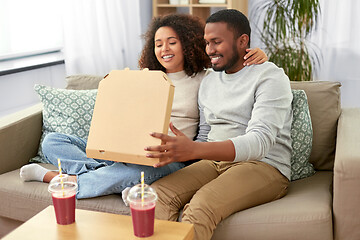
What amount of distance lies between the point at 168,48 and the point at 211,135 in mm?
428

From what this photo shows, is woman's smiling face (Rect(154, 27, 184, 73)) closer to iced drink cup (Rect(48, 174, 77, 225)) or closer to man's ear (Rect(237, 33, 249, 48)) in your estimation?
man's ear (Rect(237, 33, 249, 48))

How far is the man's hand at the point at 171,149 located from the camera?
1.58 m

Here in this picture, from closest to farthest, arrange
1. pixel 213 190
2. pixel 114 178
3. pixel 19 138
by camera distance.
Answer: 1. pixel 213 190
2. pixel 114 178
3. pixel 19 138

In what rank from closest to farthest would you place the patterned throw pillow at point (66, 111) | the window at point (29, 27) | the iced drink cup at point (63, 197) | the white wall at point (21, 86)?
the iced drink cup at point (63, 197) → the patterned throw pillow at point (66, 111) → the white wall at point (21, 86) → the window at point (29, 27)

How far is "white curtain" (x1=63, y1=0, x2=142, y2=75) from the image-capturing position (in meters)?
3.45

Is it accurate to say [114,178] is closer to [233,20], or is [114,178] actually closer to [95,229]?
[95,229]

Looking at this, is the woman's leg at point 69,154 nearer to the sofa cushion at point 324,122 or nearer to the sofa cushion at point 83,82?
the sofa cushion at point 83,82

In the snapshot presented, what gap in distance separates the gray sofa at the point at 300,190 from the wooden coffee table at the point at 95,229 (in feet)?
1.11

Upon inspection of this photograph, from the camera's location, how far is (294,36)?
3.33 metres

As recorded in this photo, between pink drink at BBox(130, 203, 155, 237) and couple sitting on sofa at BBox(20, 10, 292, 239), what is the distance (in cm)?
24

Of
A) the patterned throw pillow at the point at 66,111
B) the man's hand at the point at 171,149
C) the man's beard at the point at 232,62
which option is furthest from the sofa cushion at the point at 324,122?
the patterned throw pillow at the point at 66,111

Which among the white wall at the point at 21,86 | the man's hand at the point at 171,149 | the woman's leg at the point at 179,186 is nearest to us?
the man's hand at the point at 171,149

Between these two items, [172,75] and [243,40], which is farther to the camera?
[172,75]

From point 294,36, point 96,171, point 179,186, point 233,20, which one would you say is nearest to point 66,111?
point 96,171
